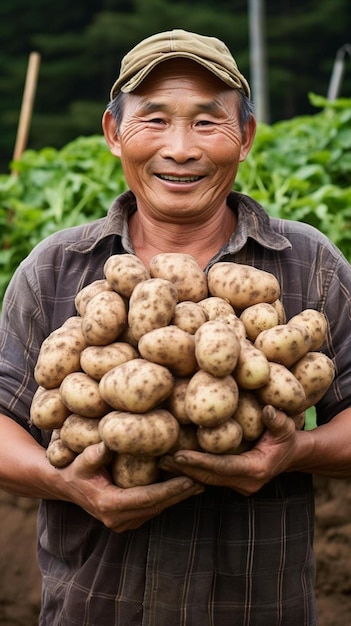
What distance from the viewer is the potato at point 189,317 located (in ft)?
6.88

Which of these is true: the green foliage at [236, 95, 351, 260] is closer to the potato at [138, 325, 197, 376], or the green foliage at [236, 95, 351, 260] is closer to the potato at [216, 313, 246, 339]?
the potato at [216, 313, 246, 339]

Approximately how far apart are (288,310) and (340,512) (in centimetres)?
194

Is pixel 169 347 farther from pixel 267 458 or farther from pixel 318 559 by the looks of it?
pixel 318 559

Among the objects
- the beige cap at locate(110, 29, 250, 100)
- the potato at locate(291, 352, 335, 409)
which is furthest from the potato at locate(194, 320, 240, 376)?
the beige cap at locate(110, 29, 250, 100)

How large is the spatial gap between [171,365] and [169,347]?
62 mm

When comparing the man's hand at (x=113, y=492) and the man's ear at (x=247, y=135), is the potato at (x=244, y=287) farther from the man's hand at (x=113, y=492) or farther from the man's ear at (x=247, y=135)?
the man's ear at (x=247, y=135)

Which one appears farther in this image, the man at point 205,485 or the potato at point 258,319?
the man at point 205,485

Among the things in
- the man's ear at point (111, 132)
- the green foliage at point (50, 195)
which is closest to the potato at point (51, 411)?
the man's ear at point (111, 132)

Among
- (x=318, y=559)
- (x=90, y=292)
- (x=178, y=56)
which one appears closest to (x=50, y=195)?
(x=318, y=559)

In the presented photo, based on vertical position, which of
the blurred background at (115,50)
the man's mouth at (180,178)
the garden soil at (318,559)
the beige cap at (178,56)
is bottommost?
the blurred background at (115,50)

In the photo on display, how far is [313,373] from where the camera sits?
2150 millimetres

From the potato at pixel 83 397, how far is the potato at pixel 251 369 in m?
0.29

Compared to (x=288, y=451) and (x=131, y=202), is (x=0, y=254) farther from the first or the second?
(x=288, y=451)

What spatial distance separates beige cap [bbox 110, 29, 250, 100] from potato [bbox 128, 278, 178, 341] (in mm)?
614
